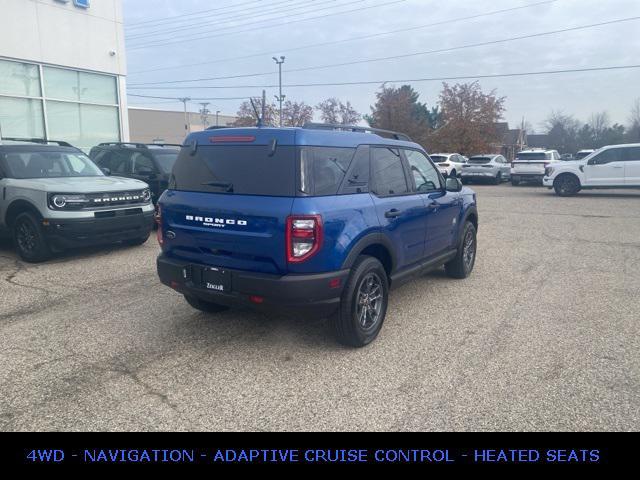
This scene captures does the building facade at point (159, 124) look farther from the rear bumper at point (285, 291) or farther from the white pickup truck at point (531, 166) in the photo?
the rear bumper at point (285, 291)

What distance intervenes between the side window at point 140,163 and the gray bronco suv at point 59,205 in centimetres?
168

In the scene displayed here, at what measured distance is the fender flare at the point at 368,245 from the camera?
13.5 ft

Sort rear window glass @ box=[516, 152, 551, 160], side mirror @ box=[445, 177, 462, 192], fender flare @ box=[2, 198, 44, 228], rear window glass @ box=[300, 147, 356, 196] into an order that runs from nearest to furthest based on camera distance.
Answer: rear window glass @ box=[300, 147, 356, 196], side mirror @ box=[445, 177, 462, 192], fender flare @ box=[2, 198, 44, 228], rear window glass @ box=[516, 152, 551, 160]

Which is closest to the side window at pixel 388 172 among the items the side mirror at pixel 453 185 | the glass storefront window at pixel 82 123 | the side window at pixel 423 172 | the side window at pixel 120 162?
the side window at pixel 423 172

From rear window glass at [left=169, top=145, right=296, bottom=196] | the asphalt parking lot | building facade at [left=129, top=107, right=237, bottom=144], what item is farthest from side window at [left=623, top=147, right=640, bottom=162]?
building facade at [left=129, top=107, right=237, bottom=144]

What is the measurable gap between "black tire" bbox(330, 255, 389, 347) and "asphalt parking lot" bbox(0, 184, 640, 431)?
0.51ft

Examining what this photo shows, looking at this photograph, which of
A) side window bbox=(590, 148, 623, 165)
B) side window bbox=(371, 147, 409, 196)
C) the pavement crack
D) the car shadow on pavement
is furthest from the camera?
side window bbox=(590, 148, 623, 165)

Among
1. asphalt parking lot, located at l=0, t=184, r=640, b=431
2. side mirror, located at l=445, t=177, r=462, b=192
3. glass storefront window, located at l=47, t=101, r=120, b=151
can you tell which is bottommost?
asphalt parking lot, located at l=0, t=184, r=640, b=431

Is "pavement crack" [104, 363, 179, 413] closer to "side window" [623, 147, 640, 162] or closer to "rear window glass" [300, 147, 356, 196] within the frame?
"rear window glass" [300, 147, 356, 196]

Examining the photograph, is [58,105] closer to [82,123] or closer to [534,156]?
[82,123]

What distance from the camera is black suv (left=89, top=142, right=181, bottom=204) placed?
1007cm
